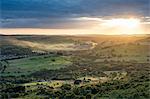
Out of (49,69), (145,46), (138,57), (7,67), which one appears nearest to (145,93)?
(49,69)

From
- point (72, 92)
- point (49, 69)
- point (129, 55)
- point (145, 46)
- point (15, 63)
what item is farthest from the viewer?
point (145, 46)

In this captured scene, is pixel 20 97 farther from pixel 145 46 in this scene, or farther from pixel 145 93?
pixel 145 46

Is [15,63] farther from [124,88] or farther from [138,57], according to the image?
[124,88]

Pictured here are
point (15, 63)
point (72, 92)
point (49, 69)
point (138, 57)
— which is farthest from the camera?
point (138, 57)

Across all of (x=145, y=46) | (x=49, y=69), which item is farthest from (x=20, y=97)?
(x=145, y=46)

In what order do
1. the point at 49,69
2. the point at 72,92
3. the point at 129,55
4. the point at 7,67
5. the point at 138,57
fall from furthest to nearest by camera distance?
the point at 129,55
the point at 138,57
the point at 7,67
the point at 49,69
the point at 72,92

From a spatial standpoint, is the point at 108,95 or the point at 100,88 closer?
the point at 108,95

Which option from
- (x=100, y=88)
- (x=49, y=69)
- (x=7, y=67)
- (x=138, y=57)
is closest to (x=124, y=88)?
(x=100, y=88)

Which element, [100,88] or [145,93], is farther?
[100,88]

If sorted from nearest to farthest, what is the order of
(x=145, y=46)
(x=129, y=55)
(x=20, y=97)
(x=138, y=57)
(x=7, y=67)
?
(x=20, y=97) → (x=7, y=67) → (x=138, y=57) → (x=129, y=55) → (x=145, y=46)
